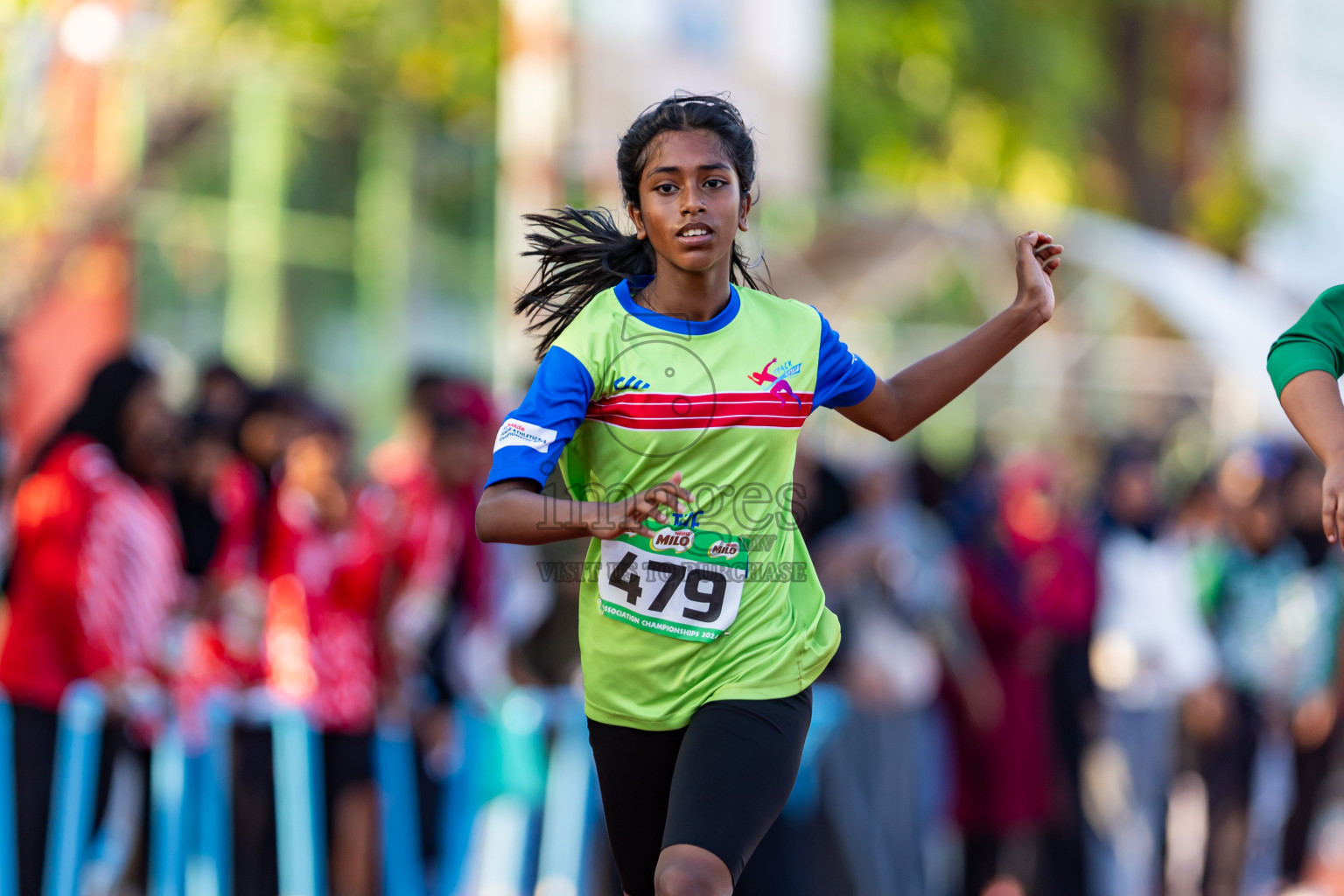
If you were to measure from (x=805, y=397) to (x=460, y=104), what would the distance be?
17364mm

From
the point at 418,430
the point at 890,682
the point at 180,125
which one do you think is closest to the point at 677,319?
the point at 418,430

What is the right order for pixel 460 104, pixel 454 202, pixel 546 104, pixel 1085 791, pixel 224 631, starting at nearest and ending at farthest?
pixel 224 631
pixel 1085 791
pixel 546 104
pixel 454 202
pixel 460 104

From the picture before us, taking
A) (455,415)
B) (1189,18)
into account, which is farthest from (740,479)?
(1189,18)

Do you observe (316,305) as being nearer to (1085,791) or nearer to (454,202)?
(454,202)

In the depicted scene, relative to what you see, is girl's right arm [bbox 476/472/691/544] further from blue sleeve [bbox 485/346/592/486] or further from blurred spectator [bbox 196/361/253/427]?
blurred spectator [bbox 196/361/253/427]

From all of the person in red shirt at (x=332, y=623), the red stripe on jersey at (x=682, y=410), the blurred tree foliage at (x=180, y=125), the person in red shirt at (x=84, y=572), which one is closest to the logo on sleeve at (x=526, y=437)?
the red stripe on jersey at (x=682, y=410)

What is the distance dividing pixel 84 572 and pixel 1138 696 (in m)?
5.70

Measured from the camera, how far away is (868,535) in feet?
26.9

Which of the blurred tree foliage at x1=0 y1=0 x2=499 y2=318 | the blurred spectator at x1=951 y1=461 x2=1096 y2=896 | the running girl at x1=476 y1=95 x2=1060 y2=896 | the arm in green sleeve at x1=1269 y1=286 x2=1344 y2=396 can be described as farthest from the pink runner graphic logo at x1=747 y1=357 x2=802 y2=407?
the blurred tree foliage at x1=0 y1=0 x2=499 y2=318

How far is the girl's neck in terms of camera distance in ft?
13.1

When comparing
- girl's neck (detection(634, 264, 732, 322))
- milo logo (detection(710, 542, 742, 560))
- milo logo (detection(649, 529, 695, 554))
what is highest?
girl's neck (detection(634, 264, 732, 322))

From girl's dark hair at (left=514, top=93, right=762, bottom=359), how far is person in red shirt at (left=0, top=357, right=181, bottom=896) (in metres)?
2.76

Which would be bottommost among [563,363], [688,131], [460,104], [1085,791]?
[1085,791]

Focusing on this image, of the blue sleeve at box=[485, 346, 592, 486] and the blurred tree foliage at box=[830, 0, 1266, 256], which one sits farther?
the blurred tree foliage at box=[830, 0, 1266, 256]
